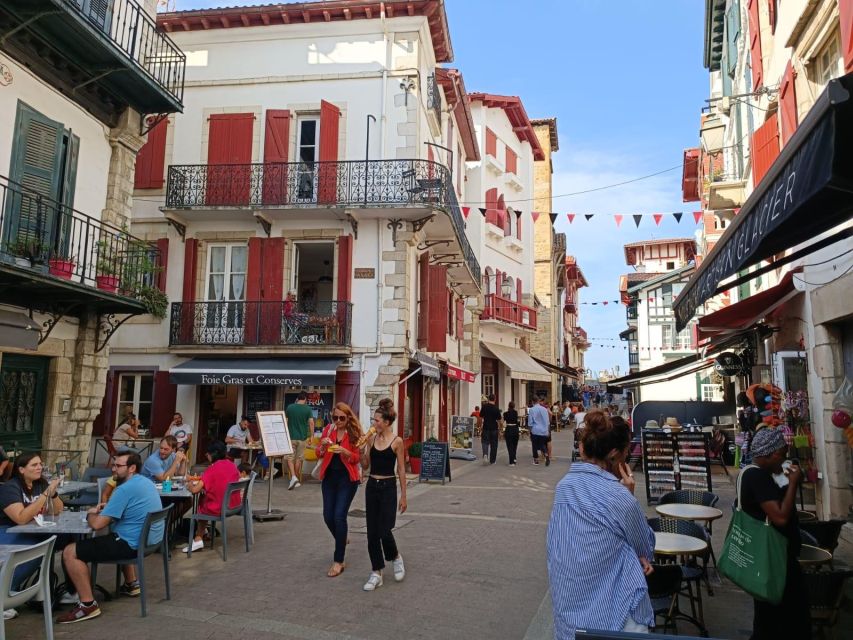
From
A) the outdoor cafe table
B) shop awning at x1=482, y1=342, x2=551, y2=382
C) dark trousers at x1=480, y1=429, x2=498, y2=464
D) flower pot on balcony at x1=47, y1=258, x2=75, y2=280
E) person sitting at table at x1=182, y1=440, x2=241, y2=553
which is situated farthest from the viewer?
shop awning at x1=482, y1=342, x2=551, y2=382

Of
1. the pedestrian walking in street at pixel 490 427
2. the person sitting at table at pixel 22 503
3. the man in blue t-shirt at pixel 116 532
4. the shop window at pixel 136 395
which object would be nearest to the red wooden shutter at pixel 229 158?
the shop window at pixel 136 395

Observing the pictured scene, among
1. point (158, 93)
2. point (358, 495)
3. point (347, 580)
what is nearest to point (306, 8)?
point (158, 93)

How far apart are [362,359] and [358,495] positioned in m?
4.15

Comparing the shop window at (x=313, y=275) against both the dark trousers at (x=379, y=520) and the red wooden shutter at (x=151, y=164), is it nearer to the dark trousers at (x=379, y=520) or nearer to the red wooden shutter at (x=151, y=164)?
the red wooden shutter at (x=151, y=164)

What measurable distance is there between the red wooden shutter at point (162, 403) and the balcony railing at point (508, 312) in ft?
45.9

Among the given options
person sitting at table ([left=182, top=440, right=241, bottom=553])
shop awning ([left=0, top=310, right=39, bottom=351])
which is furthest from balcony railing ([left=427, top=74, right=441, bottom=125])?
person sitting at table ([left=182, top=440, right=241, bottom=553])

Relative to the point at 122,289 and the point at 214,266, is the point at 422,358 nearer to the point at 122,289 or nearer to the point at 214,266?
the point at 214,266

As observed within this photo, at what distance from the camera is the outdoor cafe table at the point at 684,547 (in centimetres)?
452

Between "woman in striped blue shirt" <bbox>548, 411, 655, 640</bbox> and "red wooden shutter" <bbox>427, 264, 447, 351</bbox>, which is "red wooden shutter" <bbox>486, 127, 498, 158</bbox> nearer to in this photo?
"red wooden shutter" <bbox>427, 264, 447, 351</bbox>

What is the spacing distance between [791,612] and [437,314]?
1363 centimetres

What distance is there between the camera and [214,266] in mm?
15898

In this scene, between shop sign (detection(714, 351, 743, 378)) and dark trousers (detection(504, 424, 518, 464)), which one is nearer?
shop sign (detection(714, 351, 743, 378))

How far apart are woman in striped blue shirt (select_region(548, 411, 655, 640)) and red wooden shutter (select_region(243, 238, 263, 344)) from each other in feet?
42.1

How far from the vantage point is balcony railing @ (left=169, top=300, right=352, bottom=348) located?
14734mm
